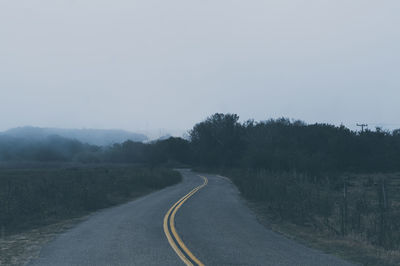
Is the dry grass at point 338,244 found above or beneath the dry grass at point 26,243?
above

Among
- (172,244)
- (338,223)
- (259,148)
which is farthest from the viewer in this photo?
(259,148)

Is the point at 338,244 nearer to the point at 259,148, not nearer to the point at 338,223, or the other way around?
the point at 338,223

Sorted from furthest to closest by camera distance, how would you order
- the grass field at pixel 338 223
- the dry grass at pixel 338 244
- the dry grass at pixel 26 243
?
the grass field at pixel 338 223 → the dry grass at pixel 338 244 → the dry grass at pixel 26 243

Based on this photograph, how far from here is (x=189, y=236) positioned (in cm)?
1155

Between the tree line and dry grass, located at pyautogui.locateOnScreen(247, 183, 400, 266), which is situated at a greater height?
the tree line

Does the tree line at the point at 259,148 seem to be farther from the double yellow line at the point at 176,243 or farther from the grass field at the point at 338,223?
the double yellow line at the point at 176,243

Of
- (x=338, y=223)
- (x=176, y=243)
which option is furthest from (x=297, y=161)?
(x=176, y=243)

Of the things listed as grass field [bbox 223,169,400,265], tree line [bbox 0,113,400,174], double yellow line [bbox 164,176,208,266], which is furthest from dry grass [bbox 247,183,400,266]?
tree line [bbox 0,113,400,174]

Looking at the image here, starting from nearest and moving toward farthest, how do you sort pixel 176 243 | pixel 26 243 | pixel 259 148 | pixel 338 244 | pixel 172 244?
pixel 172 244
pixel 176 243
pixel 26 243
pixel 338 244
pixel 259 148

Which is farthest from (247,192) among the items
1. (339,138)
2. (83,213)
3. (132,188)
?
(339,138)

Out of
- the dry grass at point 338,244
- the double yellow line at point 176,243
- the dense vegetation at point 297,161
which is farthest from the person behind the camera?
the dense vegetation at point 297,161

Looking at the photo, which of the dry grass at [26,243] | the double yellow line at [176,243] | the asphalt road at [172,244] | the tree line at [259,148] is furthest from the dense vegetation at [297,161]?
the double yellow line at [176,243]

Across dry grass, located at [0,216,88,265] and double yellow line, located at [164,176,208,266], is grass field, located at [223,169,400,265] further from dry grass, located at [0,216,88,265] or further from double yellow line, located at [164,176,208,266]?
dry grass, located at [0,216,88,265]

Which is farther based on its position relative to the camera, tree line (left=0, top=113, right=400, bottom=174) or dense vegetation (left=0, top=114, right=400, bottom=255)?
tree line (left=0, top=113, right=400, bottom=174)
